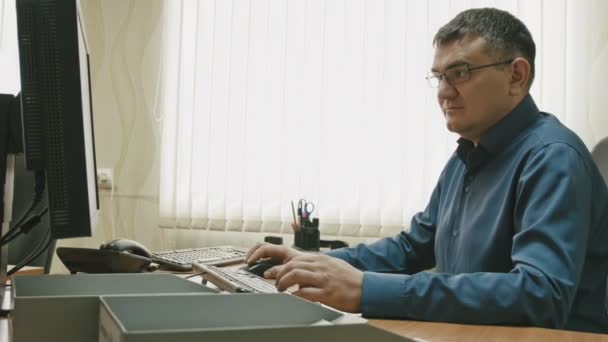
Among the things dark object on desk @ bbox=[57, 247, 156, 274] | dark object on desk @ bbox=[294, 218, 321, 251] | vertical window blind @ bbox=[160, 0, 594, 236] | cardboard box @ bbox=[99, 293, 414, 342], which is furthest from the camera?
vertical window blind @ bbox=[160, 0, 594, 236]

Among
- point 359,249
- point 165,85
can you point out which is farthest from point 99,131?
point 359,249

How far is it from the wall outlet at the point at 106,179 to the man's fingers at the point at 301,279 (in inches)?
68.3

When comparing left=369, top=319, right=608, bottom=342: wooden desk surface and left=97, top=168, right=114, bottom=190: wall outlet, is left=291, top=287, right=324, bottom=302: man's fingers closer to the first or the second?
left=369, top=319, right=608, bottom=342: wooden desk surface

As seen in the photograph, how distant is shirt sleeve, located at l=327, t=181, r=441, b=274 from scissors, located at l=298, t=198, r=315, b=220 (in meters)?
0.46

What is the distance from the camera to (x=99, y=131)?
97.7 inches

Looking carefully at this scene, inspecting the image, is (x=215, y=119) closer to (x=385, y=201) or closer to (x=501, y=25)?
(x=385, y=201)

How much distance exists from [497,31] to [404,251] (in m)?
0.56

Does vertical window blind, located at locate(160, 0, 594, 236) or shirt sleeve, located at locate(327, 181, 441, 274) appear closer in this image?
shirt sleeve, located at locate(327, 181, 441, 274)

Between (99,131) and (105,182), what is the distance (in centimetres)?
22

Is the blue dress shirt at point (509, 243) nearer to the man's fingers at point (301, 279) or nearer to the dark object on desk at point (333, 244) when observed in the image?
the man's fingers at point (301, 279)

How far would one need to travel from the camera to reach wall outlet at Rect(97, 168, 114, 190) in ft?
8.02

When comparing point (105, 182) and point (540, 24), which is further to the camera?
point (105, 182)

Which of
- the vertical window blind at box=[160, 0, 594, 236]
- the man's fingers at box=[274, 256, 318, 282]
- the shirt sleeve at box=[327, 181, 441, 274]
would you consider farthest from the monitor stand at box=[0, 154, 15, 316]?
the vertical window blind at box=[160, 0, 594, 236]

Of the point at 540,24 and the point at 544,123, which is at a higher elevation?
the point at 540,24
